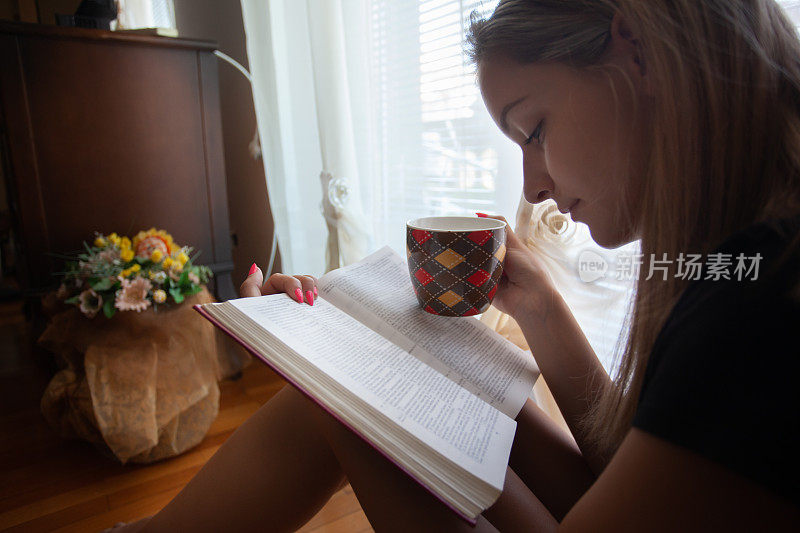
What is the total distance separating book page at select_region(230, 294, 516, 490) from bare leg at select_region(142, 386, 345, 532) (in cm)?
15

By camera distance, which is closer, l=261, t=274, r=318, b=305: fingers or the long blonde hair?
the long blonde hair

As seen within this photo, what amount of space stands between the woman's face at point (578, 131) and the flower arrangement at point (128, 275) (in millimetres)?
867

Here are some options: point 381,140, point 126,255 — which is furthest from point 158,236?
point 381,140

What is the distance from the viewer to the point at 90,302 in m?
1.03

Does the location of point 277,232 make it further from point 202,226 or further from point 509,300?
point 509,300

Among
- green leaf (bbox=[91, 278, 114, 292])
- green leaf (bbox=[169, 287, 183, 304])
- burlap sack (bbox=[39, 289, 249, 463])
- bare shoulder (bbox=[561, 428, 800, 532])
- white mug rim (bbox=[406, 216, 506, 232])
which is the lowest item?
burlap sack (bbox=[39, 289, 249, 463])

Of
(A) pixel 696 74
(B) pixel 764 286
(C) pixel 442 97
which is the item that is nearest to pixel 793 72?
(A) pixel 696 74

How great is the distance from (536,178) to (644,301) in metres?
0.17

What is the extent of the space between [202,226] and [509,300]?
1017 millimetres

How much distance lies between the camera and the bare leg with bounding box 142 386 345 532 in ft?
1.84

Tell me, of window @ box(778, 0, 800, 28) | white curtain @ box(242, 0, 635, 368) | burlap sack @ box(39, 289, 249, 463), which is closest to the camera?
window @ box(778, 0, 800, 28)

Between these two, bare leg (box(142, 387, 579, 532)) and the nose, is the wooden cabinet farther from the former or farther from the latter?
the nose

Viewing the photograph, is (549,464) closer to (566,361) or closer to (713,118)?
(566,361)

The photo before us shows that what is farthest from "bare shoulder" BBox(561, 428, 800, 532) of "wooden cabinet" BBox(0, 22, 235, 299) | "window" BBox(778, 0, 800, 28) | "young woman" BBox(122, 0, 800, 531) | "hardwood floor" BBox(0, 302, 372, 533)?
"wooden cabinet" BBox(0, 22, 235, 299)
